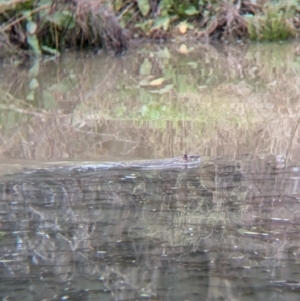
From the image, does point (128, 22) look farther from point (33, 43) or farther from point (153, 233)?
point (153, 233)

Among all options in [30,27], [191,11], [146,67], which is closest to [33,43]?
[30,27]

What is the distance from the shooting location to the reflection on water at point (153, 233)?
1.58 metres

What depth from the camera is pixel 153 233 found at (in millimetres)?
1919

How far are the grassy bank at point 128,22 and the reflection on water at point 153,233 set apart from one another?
4044 mm

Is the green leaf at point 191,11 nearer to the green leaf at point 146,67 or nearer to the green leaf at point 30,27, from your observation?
the green leaf at point 146,67

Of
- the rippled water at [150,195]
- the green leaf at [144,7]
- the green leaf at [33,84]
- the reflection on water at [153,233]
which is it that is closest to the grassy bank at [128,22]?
the green leaf at [144,7]

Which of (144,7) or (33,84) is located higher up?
(33,84)

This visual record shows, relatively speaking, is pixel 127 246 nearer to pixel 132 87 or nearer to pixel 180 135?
pixel 180 135

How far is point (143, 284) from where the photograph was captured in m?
1.60

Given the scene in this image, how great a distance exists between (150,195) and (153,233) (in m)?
0.35

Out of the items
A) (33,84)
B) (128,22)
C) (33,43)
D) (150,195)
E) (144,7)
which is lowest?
(128,22)

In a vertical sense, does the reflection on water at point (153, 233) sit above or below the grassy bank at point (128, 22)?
above

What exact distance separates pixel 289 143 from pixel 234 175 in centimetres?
51

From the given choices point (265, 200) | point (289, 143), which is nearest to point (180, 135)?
point (289, 143)
